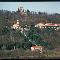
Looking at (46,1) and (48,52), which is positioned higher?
(46,1)

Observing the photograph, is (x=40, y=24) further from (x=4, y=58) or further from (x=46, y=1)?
(x=4, y=58)

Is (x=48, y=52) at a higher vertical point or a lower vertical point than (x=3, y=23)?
lower

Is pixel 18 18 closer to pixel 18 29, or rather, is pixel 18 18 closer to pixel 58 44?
pixel 18 29

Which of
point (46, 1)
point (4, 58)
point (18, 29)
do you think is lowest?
point (4, 58)

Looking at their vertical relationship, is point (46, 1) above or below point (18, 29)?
above

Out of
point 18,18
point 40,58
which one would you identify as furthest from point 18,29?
point 40,58

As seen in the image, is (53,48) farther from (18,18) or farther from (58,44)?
(18,18)

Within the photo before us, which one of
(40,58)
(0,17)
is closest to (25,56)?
(40,58)
